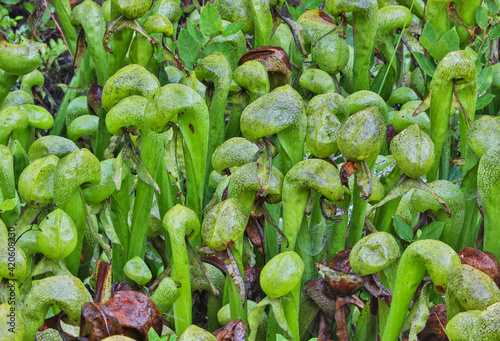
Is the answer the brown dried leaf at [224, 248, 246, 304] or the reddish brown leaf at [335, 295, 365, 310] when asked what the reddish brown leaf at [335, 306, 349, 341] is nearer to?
the reddish brown leaf at [335, 295, 365, 310]

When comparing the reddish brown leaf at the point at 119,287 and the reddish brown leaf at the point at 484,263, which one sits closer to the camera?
the reddish brown leaf at the point at 484,263

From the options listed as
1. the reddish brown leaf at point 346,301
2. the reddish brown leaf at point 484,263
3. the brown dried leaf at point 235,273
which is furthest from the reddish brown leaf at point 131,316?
the reddish brown leaf at point 484,263

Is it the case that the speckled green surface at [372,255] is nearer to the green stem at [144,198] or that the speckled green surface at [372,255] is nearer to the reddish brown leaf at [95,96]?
the green stem at [144,198]

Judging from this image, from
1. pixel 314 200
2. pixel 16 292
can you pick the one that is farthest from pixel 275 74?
pixel 16 292

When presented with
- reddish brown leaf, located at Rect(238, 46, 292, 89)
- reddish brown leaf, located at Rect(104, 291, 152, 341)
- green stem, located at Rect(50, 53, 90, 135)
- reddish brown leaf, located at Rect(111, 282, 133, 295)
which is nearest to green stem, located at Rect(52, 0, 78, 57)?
green stem, located at Rect(50, 53, 90, 135)

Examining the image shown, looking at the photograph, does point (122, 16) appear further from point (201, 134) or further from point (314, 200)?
point (314, 200)
